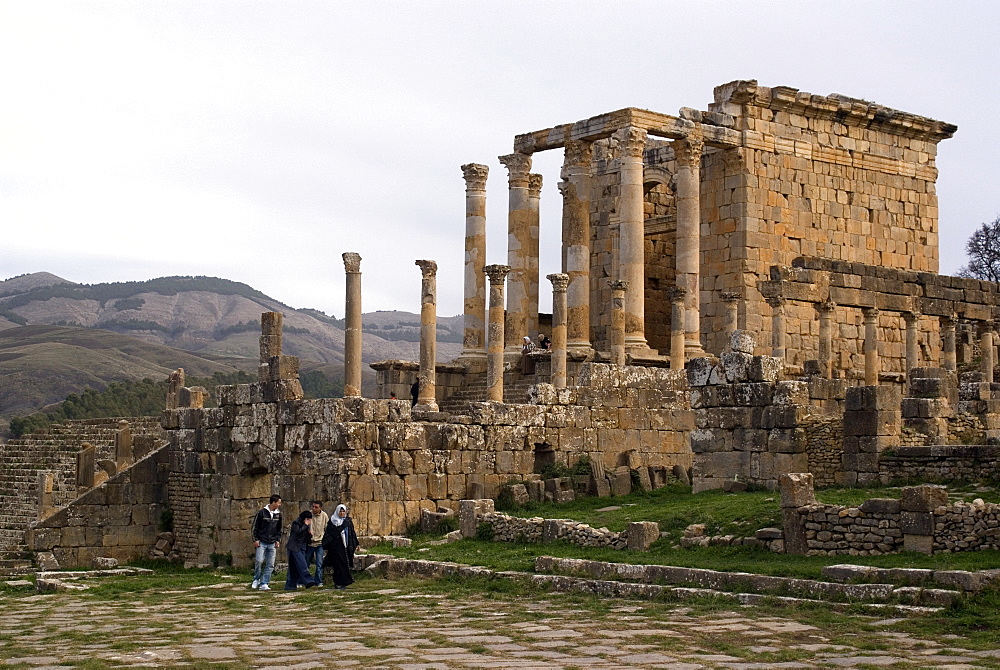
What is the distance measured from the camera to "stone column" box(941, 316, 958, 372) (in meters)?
31.2

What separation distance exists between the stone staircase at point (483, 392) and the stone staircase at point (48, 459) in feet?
22.4

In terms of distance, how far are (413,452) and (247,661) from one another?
37.8 ft

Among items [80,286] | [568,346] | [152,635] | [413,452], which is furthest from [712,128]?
[80,286]

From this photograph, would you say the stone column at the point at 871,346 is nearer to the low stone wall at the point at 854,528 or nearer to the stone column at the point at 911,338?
the stone column at the point at 911,338

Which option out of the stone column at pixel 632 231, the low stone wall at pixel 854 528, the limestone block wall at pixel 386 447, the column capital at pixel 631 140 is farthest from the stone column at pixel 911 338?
the low stone wall at pixel 854 528

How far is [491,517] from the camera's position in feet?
67.1

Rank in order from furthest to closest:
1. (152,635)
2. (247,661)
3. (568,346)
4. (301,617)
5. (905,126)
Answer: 1. (905,126)
2. (568,346)
3. (301,617)
4. (152,635)
5. (247,661)

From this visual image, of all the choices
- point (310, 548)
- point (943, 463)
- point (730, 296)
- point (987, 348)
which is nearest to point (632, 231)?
point (730, 296)

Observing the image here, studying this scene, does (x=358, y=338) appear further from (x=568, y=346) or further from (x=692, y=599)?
(x=692, y=599)

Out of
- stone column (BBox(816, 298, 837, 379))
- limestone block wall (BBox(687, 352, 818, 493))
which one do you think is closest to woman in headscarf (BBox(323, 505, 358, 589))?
limestone block wall (BBox(687, 352, 818, 493))

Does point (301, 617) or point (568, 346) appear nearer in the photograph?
point (301, 617)

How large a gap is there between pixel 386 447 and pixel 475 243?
42.8ft

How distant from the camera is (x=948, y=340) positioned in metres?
31.6

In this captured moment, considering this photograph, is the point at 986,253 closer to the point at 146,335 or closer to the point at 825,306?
the point at 825,306
